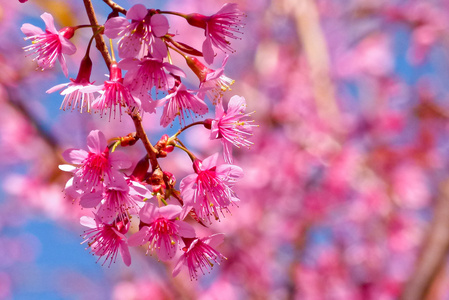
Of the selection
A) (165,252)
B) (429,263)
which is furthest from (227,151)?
(429,263)

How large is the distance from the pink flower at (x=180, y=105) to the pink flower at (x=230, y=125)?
6 cm

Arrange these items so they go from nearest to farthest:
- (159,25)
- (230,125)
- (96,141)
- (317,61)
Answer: (159,25)
(96,141)
(230,125)
(317,61)

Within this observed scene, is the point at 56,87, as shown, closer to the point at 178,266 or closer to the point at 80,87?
the point at 80,87

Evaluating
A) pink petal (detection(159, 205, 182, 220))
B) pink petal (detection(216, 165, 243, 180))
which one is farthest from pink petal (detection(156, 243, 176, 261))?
pink petal (detection(216, 165, 243, 180))

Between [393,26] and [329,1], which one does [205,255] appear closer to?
[393,26]

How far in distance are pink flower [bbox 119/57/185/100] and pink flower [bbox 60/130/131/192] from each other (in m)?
0.15

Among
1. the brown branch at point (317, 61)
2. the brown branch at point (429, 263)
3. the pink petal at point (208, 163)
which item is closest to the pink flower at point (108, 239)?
the pink petal at point (208, 163)

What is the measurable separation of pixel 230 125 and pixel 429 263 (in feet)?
6.51

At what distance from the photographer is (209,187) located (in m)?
1.10

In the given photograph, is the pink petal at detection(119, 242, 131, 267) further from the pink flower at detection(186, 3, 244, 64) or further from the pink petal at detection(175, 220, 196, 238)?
the pink flower at detection(186, 3, 244, 64)

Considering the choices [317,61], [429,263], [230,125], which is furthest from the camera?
[317,61]

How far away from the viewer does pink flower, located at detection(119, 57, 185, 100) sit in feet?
3.21

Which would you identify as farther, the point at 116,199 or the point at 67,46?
the point at 67,46

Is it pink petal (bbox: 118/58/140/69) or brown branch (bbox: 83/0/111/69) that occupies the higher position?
brown branch (bbox: 83/0/111/69)
